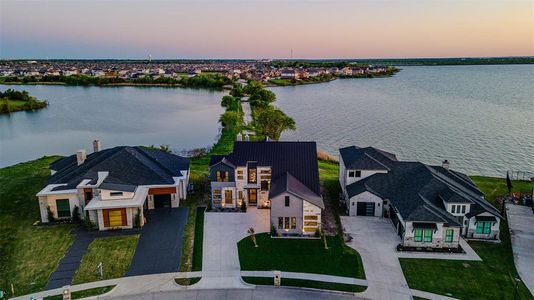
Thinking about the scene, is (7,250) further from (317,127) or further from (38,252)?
(317,127)

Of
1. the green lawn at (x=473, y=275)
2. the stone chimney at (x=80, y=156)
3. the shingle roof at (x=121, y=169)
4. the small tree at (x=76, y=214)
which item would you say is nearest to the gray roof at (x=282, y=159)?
the shingle roof at (x=121, y=169)

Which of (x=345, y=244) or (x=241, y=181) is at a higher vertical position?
(x=241, y=181)

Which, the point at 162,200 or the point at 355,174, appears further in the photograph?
the point at 355,174

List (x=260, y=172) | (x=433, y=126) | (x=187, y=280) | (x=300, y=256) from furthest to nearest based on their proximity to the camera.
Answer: (x=433, y=126) → (x=260, y=172) → (x=300, y=256) → (x=187, y=280)

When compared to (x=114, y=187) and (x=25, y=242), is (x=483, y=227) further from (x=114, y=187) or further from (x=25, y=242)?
(x=25, y=242)

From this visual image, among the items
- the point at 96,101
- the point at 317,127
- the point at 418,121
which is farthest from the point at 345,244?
the point at 96,101

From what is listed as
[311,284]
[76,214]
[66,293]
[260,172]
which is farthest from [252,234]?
[76,214]
